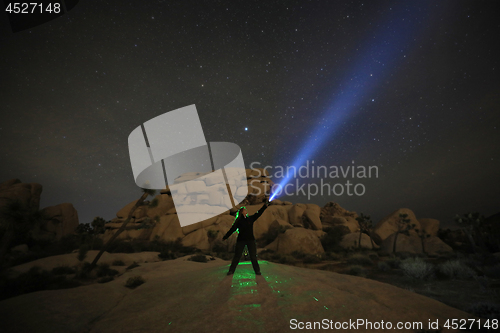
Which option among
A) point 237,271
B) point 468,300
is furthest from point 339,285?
point 468,300

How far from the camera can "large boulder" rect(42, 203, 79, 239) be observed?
139ft

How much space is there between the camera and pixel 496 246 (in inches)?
1096

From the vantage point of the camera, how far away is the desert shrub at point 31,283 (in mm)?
8688

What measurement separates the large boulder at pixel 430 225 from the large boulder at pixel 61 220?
71248 mm

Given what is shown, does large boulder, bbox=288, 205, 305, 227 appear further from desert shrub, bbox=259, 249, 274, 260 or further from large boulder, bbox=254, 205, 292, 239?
desert shrub, bbox=259, 249, 274, 260

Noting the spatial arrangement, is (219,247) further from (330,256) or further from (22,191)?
(22,191)

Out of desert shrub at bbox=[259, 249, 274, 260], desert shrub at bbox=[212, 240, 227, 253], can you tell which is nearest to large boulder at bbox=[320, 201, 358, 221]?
desert shrub at bbox=[259, 249, 274, 260]

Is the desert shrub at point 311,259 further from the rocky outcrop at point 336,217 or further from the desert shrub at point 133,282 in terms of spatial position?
the rocky outcrop at point 336,217

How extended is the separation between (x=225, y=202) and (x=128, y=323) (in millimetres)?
44343

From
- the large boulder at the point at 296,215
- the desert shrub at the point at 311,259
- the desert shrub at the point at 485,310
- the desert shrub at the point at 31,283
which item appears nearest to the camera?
the desert shrub at the point at 485,310

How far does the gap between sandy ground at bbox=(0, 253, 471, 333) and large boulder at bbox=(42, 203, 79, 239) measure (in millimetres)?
48987

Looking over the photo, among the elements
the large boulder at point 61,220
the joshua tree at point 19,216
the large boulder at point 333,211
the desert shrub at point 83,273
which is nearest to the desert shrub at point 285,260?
the desert shrub at point 83,273

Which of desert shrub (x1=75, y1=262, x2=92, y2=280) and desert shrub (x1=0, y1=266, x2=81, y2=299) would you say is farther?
desert shrub (x1=75, y1=262, x2=92, y2=280)

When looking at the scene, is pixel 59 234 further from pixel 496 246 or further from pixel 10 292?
pixel 496 246
